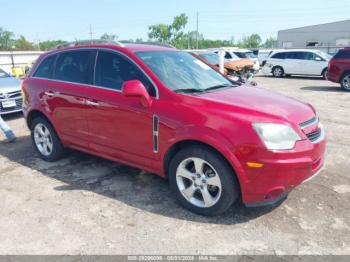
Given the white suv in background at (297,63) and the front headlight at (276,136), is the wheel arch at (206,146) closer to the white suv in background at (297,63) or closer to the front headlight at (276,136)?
the front headlight at (276,136)

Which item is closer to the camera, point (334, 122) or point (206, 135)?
point (206, 135)

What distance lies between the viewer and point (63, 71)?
16.6 ft

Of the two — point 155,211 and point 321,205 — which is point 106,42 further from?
point 321,205

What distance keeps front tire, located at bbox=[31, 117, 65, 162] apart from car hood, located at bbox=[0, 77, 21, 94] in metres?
3.65

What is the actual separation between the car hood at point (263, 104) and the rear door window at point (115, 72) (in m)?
0.80

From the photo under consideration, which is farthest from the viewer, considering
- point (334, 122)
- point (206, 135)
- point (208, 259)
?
point (334, 122)

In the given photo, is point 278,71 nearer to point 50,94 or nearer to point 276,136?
point 50,94

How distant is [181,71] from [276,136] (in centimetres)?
154

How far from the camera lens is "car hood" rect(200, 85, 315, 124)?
11.3 ft

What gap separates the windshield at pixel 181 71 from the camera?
401 cm

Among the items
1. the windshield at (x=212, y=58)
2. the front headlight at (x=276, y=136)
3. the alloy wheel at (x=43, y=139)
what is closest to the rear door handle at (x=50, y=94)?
the alloy wheel at (x=43, y=139)

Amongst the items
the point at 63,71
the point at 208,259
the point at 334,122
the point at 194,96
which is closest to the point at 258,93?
the point at 194,96

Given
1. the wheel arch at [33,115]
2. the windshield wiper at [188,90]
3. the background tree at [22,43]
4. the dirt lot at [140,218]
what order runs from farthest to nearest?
the background tree at [22,43] → the wheel arch at [33,115] → the windshield wiper at [188,90] → the dirt lot at [140,218]

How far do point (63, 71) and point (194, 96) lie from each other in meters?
2.30
